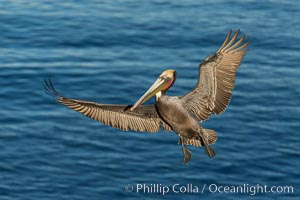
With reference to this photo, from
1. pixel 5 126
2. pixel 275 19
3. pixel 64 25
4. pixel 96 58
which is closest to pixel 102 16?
pixel 64 25

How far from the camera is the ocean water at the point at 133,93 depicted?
3008cm

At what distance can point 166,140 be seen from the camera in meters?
32.3

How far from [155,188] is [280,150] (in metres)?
5.33

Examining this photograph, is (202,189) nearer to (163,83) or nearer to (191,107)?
(191,107)

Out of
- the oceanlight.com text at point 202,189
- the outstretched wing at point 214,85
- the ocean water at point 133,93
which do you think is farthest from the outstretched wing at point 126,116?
the oceanlight.com text at point 202,189

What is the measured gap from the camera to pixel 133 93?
34.7 metres

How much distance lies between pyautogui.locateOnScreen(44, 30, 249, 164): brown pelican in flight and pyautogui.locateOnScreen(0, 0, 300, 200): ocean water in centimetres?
1266

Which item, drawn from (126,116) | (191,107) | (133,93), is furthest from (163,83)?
(133,93)

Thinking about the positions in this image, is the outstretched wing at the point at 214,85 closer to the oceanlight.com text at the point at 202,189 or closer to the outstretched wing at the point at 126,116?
the outstretched wing at the point at 126,116

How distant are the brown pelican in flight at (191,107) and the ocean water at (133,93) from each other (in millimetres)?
12657

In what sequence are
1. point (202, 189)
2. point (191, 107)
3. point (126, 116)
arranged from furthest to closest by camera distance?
point (202, 189) → point (126, 116) → point (191, 107)

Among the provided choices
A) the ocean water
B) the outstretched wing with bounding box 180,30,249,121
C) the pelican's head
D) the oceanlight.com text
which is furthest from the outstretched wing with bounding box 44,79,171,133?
the oceanlight.com text

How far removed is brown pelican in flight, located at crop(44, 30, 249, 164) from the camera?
15.5 m

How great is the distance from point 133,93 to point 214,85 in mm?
18526
